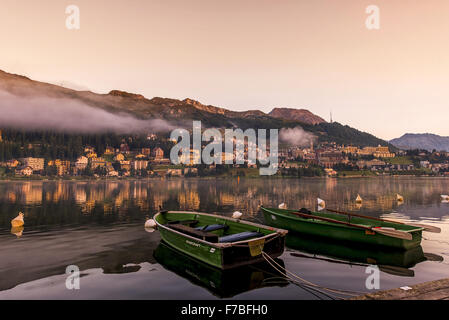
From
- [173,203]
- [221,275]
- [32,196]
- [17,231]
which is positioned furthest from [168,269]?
[32,196]

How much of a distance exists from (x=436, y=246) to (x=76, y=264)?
28.4 m

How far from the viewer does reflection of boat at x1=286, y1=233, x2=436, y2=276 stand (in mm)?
19141

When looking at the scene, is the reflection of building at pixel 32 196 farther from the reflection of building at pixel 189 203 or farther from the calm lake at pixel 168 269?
the calm lake at pixel 168 269

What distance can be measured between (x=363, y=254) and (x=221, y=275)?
37.8 feet

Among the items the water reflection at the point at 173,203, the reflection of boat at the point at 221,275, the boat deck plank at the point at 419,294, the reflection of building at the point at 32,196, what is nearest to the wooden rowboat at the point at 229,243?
the reflection of boat at the point at 221,275

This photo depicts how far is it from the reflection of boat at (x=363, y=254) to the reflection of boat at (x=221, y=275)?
452 centimetres

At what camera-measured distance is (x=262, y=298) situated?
13914mm

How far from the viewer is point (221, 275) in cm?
1675

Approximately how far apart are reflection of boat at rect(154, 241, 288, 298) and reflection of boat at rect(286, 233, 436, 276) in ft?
14.8

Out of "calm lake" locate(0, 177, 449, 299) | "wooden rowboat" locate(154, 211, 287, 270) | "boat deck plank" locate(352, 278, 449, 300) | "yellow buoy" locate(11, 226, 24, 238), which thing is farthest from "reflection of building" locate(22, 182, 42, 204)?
"boat deck plank" locate(352, 278, 449, 300)

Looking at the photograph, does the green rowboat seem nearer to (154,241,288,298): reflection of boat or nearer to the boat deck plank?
(154,241,288,298): reflection of boat
